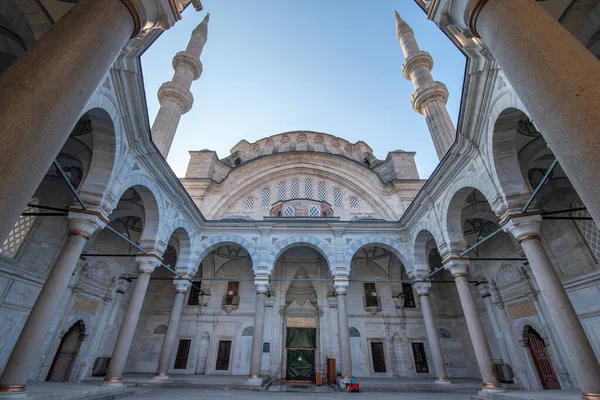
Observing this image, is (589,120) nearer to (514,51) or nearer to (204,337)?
(514,51)

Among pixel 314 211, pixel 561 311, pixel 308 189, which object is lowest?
pixel 561 311

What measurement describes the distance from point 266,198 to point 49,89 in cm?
1514

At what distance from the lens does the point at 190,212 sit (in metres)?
11.5

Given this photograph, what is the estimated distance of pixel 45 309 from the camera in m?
5.38

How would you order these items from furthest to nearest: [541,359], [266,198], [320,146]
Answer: [320,146], [266,198], [541,359]

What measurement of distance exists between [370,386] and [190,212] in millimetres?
9037

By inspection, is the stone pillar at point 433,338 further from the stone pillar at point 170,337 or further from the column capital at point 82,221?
the column capital at point 82,221

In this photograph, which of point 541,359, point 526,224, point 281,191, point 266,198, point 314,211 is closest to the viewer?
point 526,224

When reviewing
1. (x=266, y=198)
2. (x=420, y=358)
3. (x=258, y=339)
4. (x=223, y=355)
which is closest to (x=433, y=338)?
(x=420, y=358)

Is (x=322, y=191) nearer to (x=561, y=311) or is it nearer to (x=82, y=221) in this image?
(x=82, y=221)

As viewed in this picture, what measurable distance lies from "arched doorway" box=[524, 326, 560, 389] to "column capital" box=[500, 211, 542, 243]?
613 centimetres

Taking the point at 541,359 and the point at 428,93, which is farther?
the point at 428,93

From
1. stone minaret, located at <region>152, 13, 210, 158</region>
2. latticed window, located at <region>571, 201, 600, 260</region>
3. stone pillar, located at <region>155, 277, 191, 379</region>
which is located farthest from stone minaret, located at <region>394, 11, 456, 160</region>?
stone minaret, located at <region>152, 13, 210, 158</region>

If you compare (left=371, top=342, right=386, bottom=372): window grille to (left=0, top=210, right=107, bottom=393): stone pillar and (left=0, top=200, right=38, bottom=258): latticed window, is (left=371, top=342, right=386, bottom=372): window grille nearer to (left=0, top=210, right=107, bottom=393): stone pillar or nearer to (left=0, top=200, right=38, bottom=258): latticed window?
(left=0, top=210, right=107, bottom=393): stone pillar
